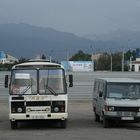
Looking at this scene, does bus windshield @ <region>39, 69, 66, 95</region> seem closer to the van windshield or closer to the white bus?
the white bus

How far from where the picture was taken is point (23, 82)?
20.5m

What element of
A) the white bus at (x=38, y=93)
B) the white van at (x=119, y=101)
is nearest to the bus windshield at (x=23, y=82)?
the white bus at (x=38, y=93)

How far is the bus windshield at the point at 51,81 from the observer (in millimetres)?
20297

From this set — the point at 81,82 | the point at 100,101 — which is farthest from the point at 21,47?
the point at 100,101

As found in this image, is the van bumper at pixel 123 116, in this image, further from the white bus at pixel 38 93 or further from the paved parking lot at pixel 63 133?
the white bus at pixel 38 93

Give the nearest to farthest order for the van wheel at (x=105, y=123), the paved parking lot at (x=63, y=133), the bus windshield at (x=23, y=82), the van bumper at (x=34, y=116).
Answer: the paved parking lot at (x=63, y=133) < the van bumper at (x=34, y=116) < the bus windshield at (x=23, y=82) < the van wheel at (x=105, y=123)

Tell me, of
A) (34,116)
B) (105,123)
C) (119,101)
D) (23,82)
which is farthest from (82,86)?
(34,116)

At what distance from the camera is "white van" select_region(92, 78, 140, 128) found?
20.5 m

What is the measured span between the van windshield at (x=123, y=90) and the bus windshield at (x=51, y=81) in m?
2.09

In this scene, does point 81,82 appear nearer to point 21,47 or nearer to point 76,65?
point 76,65

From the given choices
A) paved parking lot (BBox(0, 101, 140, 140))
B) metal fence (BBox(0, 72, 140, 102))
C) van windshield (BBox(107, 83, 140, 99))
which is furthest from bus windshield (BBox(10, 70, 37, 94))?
metal fence (BBox(0, 72, 140, 102))

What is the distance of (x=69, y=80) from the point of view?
2091 cm

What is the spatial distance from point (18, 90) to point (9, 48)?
15006 centimetres

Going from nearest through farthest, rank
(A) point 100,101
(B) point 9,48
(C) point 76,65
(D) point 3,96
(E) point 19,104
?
(E) point 19,104 → (A) point 100,101 → (D) point 3,96 → (C) point 76,65 → (B) point 9,48
